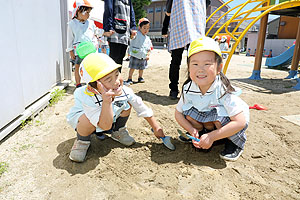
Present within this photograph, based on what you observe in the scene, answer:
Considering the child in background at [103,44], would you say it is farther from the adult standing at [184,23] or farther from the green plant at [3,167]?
the green plant at [3,167]

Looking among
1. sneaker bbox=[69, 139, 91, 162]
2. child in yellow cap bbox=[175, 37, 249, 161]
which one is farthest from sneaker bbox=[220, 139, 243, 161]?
sneaker bbox=[69, 139, 91, 162]

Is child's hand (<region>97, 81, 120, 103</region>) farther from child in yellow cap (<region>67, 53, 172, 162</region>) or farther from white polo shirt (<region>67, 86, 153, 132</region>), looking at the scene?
white polo shirt (<region>67, 86, 153, 132</region>)

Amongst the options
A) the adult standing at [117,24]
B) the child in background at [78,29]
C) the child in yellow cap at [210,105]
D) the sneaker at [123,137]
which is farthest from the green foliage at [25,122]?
the adult standing at [117,24]

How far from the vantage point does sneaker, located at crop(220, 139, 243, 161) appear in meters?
1.58

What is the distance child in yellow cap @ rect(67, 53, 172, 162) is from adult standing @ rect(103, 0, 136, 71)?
171 cm

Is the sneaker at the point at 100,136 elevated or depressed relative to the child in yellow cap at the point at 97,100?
depressed

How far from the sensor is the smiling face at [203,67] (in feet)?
4.75

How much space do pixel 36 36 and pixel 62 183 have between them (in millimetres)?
1936

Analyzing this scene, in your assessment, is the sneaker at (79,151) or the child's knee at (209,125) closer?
the sneaker at (79,151)

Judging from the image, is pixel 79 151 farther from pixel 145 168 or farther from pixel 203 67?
pixel 203 67

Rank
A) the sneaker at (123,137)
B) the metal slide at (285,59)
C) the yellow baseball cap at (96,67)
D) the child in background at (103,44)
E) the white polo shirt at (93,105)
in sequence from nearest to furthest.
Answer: the yellow baseball cap at (96,67) < the white polo shirt at (93,105) < the sneaker at (123,137) < the metal slide at (285,59) < the child in background at (103,44)

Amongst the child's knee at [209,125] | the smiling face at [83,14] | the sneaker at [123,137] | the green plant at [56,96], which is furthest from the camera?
the smiling face at [83,14]

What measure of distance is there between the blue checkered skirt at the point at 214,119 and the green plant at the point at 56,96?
184cm

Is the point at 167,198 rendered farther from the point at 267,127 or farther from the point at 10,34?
the point at 10,34
